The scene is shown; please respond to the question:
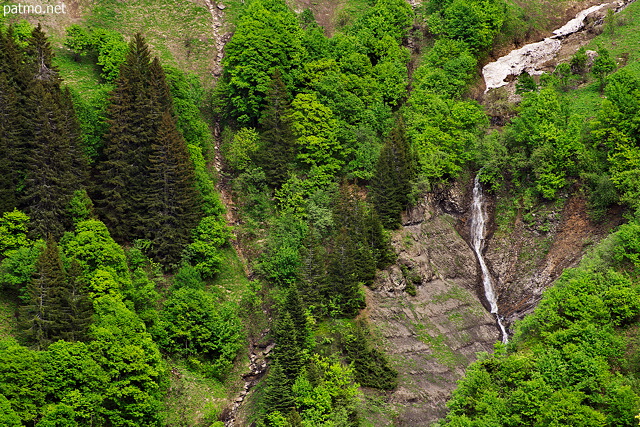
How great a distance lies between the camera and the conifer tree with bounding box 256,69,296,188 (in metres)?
108

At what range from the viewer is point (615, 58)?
120m

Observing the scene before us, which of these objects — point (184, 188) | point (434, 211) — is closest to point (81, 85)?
point (184, 188)

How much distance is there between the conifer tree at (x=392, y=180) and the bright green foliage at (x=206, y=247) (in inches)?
815

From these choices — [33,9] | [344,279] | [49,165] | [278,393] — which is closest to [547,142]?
[344,279]

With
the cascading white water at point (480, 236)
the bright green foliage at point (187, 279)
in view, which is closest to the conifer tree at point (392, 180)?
the cascading white water at point (480, 236)

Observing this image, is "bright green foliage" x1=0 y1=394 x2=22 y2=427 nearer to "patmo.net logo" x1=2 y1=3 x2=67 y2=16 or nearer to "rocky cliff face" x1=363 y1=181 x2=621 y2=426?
"rocky cliff face" x1=363 y1=181 x2=621 y2=426

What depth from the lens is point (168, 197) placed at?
98.2 meters

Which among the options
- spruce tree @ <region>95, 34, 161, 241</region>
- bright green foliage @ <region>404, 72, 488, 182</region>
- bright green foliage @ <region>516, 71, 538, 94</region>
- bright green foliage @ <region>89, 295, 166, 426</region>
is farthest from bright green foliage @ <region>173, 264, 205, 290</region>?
bright green foliage @ <region>516, 71, 538, 94</region>

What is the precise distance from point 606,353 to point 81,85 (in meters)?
78.0

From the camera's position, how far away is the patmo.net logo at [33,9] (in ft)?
393

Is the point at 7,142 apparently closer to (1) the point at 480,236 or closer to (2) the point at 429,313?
(2) the point at 429,313

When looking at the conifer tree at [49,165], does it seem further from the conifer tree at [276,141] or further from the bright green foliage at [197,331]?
the conifer tree at [276,141]

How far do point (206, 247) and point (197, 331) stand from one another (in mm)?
11870

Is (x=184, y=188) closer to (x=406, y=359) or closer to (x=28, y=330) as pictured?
(x=28, y=330)
